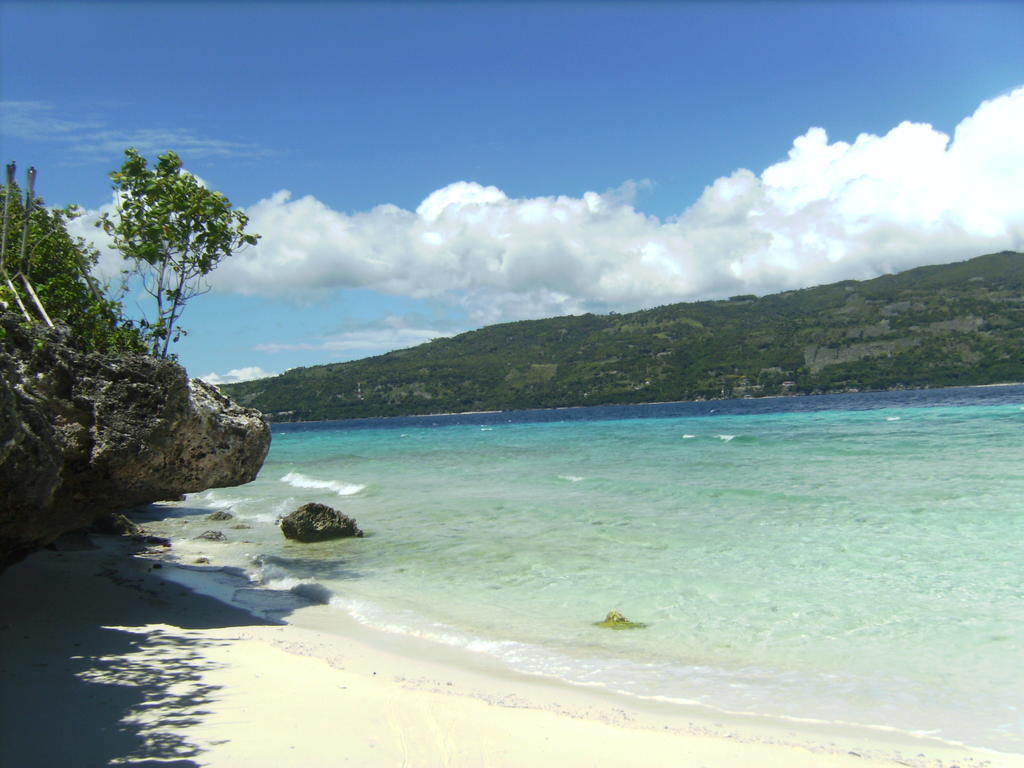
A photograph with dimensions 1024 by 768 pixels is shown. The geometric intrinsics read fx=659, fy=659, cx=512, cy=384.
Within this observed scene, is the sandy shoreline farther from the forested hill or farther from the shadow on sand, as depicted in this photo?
the forested hill

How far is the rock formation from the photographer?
6.34m

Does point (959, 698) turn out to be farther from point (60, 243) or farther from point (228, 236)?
point (60, 243)

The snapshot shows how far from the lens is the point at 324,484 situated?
2994 cm

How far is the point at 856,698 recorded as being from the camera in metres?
6.43

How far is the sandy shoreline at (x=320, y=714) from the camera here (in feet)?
16.2

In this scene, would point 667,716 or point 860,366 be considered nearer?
point 667,716

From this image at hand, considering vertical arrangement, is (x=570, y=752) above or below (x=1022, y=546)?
above

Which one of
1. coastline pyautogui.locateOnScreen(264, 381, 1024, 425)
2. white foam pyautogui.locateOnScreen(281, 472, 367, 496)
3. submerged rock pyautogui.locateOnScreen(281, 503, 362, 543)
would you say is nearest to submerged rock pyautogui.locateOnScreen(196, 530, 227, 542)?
submerged rock pyautogui.locateOnScreen(281, 503, 362, 543)

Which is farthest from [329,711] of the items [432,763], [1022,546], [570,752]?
[1022,546]

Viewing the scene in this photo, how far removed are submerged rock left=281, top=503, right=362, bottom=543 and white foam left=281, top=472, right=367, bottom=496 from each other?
9728mm

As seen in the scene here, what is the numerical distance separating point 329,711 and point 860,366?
14589 centimetres

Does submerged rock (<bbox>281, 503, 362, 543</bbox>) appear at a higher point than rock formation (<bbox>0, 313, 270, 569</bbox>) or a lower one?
lower

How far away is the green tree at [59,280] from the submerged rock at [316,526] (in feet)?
18.6

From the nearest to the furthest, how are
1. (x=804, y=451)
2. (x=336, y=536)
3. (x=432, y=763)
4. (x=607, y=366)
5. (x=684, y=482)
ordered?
(x=432, y=763) < (x=336, y=536) < (x=684, y=482) < (x=804, y=451) < (x=607, y=366)
